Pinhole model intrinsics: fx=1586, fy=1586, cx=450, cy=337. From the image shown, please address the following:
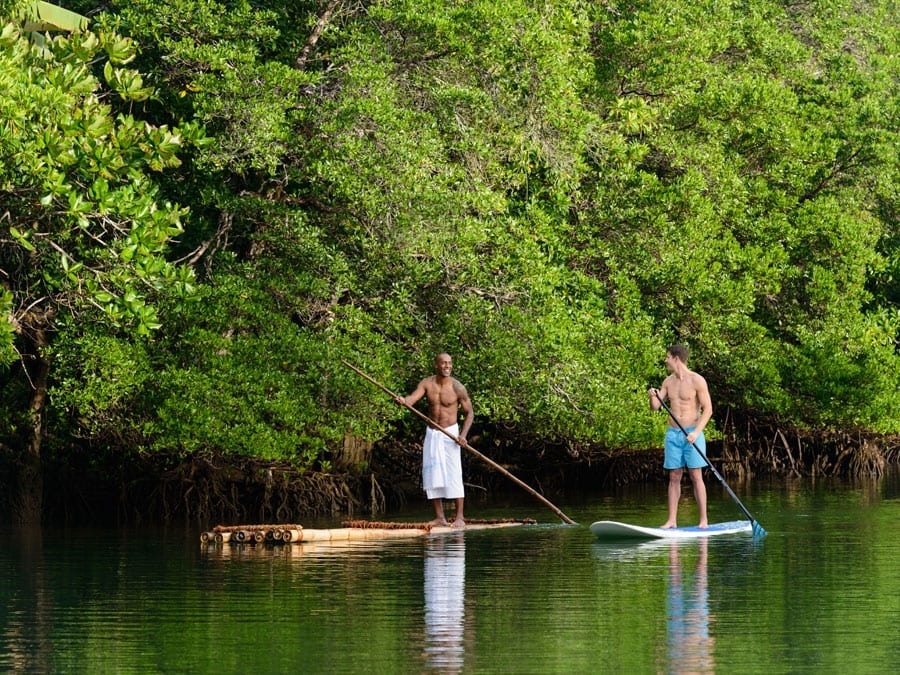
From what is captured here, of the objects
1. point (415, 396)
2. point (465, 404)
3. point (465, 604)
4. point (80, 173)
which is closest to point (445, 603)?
point (465, 604)

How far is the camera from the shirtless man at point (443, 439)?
1529 cm

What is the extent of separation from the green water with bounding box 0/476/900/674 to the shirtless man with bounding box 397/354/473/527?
3.06ft

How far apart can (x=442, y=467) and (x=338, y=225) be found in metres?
3.94

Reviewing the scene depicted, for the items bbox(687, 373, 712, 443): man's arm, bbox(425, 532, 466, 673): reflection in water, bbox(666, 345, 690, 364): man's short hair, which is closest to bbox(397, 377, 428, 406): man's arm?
bbox(425, 532, 466, 673): reflection in water

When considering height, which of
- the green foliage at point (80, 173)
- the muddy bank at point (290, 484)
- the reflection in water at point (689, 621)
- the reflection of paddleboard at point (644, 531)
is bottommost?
the reflection in water at point (689, 621)

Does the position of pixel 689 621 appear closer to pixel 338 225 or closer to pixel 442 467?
pixel 442 467

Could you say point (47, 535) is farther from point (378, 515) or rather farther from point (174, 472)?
point (378, 515)

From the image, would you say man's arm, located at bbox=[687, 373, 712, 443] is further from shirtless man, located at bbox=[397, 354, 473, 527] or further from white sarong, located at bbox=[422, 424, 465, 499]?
white sarong, located at bbox=[422, 424, 465, 499]

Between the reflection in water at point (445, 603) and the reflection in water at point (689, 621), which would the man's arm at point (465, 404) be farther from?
the reflection in water at point (689, 621)

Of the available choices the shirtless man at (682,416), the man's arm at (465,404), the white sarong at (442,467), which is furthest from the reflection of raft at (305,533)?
the shirtless man at (682,416)

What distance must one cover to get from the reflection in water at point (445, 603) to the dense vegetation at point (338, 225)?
328 cm

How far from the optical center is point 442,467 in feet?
50.4

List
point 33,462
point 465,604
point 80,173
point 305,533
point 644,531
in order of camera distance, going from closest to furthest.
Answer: point 465,604
point 644,531
point 305,533
point 80,173
point 33,462

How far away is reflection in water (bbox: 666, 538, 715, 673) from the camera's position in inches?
289
